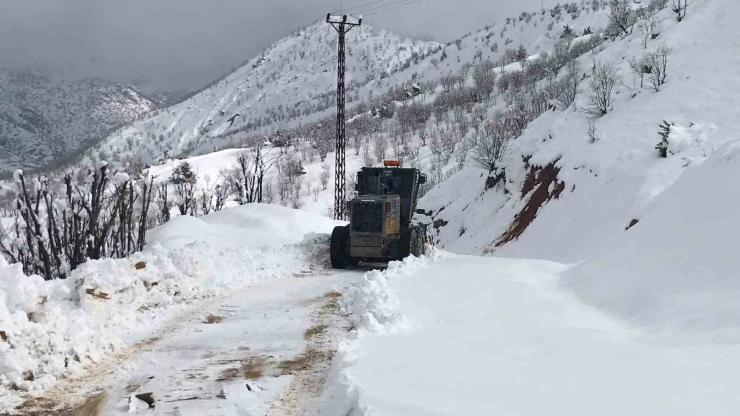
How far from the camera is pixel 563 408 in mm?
3896

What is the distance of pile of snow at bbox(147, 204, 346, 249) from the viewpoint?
19750mm

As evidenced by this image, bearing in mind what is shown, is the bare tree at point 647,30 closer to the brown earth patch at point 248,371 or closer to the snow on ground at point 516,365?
the snow on ground at point 516,365

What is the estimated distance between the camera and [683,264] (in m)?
7.51

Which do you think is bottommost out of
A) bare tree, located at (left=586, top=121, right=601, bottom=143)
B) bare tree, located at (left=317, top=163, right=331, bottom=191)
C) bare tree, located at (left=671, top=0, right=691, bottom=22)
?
bare tree, located at (left=317, top=163, right=331, bottom=191)

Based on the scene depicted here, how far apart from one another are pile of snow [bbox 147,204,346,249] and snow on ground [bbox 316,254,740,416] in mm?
12470

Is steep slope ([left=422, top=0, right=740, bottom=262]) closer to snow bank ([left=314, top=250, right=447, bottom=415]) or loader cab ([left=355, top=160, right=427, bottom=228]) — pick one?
loader cab ([left=355, top=160, right=427, bottom=228])

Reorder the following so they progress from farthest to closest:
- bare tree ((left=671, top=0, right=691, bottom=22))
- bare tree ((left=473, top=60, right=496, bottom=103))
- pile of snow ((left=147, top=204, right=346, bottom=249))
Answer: bare tree ((left=473, top=60, right=496, bottom=103)), bare tree ((left=671, top=0, right=691, bottom=22)), pile of snow ((left=147, top=204, right=346, bottom=249))

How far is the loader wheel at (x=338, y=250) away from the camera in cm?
1509

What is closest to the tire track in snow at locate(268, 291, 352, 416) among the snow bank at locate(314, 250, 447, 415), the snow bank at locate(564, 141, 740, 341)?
the snow bank at locate(314, 250, 447, 415)

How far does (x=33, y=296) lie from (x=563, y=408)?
5634mm

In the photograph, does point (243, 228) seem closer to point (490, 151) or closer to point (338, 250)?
point (338, 250)

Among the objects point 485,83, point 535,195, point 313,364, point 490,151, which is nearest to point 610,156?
point 535,195

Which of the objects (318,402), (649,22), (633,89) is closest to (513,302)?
(318,402)

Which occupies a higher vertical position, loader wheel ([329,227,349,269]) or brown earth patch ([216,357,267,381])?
brown earth patch ([216,357,267,381])
